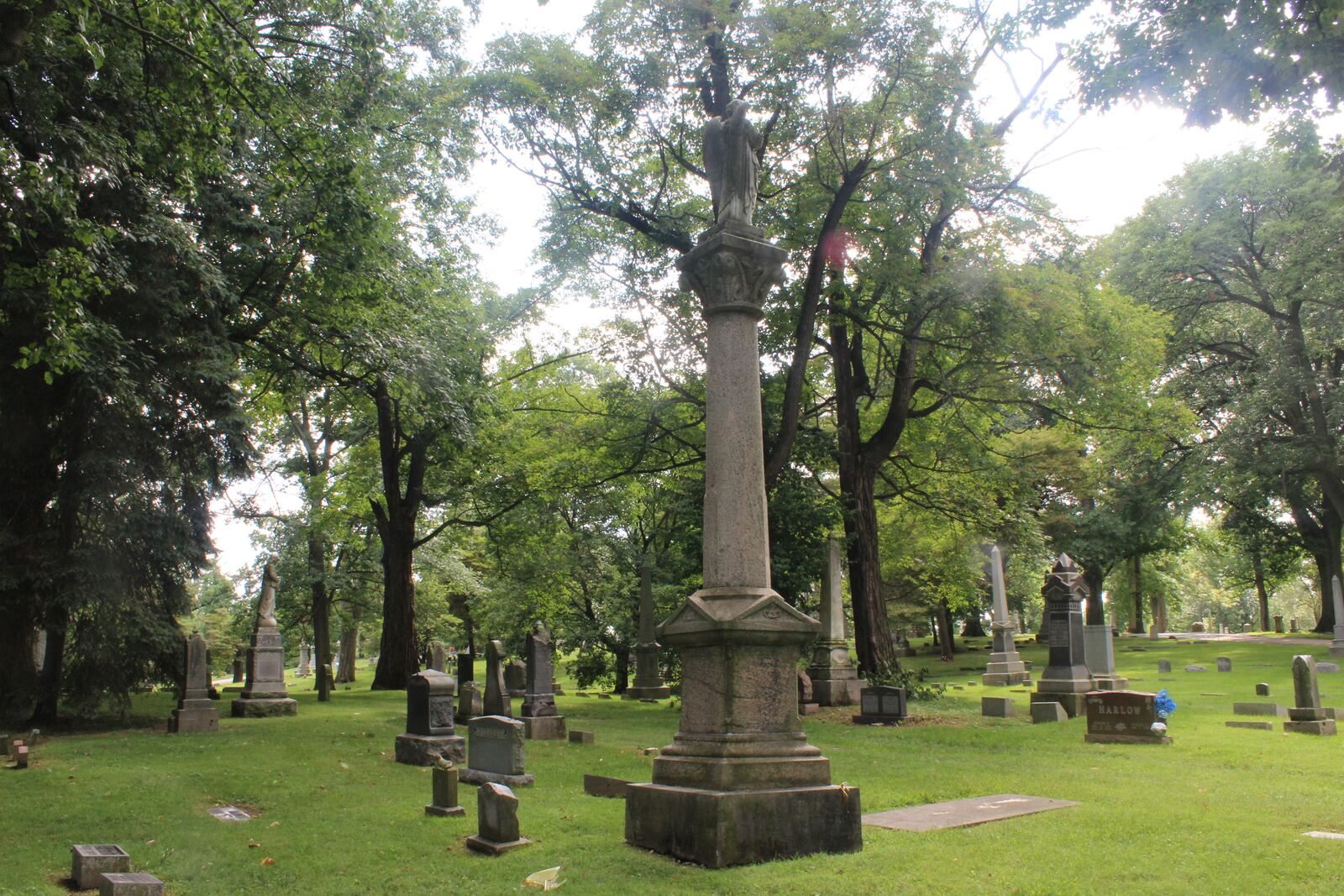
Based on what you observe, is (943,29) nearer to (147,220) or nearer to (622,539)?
(147,220)

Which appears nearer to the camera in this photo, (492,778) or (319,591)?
(492,778)

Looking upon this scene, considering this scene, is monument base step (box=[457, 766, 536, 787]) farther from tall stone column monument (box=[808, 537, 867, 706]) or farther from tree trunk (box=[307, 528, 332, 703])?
tree trunk (box=[307, 528, 332, 703])

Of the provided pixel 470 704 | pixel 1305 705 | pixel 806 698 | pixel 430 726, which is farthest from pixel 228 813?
pixel 1305 705

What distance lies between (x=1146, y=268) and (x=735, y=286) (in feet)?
105

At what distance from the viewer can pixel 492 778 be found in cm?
1084

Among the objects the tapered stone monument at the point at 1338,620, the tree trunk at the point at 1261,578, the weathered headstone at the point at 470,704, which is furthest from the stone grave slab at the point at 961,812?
the tree trunk at the point at 1261,578

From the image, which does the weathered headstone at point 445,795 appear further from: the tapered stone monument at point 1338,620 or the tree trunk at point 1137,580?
the tree trunk at point 1137,580

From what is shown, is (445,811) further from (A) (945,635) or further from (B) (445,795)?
(A) (945,635)

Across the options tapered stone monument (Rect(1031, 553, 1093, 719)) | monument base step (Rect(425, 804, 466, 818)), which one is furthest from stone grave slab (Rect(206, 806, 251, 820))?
tapered stone monument (Rect(1031, 553, 1093, 719))

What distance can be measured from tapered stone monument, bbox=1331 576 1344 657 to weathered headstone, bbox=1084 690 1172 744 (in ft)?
77.4

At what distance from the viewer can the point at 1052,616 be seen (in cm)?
2075

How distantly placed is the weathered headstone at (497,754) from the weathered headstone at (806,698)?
9325 mm

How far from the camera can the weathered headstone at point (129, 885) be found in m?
5.70

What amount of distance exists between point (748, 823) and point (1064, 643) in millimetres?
15955
